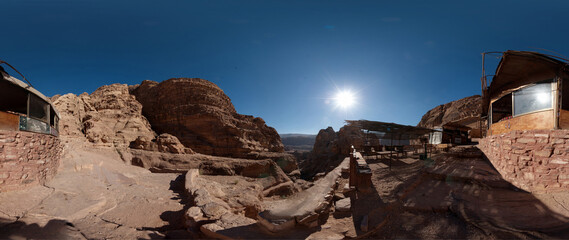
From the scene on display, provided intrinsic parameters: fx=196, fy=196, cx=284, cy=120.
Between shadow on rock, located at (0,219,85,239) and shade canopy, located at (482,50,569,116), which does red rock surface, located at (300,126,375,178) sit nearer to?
shade canopy, located at (482,50,569,116)

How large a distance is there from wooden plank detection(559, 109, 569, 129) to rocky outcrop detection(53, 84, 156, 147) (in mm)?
28172

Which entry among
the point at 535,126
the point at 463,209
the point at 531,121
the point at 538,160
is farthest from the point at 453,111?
the point at 463,209

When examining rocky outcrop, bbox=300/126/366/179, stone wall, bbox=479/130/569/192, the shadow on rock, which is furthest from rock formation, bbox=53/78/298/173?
stone wall, bbox=479/130/569/192

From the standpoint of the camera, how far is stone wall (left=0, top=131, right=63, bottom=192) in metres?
5.93

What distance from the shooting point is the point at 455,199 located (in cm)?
523

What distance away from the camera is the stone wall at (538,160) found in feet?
16.3

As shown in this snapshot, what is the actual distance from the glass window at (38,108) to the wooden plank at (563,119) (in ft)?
57.5

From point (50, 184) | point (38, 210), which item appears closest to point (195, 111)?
point (50, 184)

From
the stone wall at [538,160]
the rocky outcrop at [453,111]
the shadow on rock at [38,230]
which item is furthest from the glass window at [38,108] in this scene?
the rocky outcrop at [453,111]

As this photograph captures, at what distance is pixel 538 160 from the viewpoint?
529cm

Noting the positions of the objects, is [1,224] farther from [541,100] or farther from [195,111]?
[195,111]

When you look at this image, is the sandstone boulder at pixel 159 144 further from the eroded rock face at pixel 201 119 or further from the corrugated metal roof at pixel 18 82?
the corrugated metal roof at pixel 18 82

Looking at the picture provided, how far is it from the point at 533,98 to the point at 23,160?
16.8 metres

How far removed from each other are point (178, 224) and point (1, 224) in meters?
3.45
